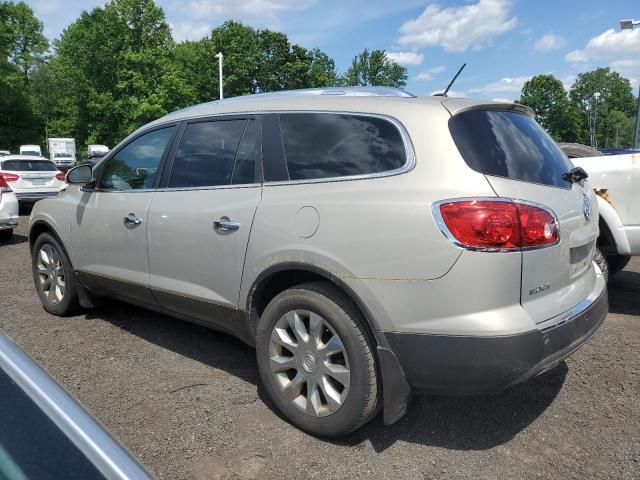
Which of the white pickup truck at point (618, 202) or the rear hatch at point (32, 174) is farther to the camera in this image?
the rear hatch at point (32, 174)

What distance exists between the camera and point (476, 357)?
2268mm

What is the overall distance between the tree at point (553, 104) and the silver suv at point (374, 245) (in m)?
94.4

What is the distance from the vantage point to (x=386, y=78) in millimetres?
74750

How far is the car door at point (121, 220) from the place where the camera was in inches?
147

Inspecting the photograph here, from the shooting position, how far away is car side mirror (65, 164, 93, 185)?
4238mm

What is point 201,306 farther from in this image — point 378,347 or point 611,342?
point 611,342

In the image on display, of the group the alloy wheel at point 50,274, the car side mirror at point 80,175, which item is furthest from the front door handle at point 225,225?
the alloy wheel at point 50,274

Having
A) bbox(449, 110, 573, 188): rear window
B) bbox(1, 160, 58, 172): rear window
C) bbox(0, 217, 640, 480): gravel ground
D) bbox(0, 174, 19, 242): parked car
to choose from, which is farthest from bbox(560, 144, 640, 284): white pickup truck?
bbox(1, 160, 58, 172): rear window

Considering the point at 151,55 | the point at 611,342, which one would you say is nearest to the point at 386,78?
the point at 151,55

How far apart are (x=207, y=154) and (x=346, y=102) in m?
1.08

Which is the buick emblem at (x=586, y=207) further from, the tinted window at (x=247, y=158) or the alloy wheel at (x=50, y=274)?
the alloy wheel at (x=50, y=274)

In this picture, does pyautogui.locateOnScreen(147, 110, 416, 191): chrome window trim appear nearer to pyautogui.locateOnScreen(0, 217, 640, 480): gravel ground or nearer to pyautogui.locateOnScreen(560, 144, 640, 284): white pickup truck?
pyautogui.locateOnScreen(0, 217, 640, 480): gravel ground

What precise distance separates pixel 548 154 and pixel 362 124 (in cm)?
109

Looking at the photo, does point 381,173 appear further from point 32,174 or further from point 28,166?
point 28,166
